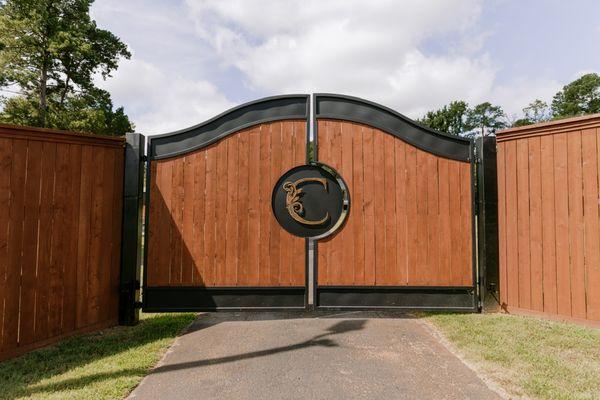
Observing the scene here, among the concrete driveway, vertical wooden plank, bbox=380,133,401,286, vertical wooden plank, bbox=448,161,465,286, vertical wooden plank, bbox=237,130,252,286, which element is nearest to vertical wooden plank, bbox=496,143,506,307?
vertical wooden plank, bbox=448,161,465,286

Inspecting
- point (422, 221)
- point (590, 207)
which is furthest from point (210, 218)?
point (590, 207)

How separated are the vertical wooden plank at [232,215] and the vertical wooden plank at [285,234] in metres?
0.59

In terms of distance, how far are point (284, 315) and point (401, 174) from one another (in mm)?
2541

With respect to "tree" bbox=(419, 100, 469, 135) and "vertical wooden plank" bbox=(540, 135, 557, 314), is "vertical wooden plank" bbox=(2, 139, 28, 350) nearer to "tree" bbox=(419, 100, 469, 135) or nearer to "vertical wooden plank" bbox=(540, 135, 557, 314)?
"vertical wooden plank" bbox=(540, 135, 557, 314)

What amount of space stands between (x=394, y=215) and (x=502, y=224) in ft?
4.79

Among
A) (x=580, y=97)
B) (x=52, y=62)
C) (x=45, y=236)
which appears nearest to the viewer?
(x=45, y=236)

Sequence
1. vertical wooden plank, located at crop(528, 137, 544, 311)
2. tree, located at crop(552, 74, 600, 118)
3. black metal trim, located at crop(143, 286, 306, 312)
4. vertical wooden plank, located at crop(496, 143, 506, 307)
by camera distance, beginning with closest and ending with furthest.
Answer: vertical wooden plank, located at crop(528, 137, 544, 311), black metal trim, located at crop(143, 286, 306, 312), vertical wooden plank, located at crop(496, 143, 506, 307), tree, located at crop(552, 74, 600, 118)

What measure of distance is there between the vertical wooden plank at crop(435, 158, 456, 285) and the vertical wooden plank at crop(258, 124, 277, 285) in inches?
88.8

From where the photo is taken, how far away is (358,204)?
4.28 metres

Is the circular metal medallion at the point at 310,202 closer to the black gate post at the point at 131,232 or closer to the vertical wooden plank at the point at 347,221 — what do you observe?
the vertical wooden plank at the point at 347,221

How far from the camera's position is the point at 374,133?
4328 millimetres

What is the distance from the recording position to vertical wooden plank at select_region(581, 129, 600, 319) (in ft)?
12.3

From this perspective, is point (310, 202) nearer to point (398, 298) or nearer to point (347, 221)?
point (347, 221)

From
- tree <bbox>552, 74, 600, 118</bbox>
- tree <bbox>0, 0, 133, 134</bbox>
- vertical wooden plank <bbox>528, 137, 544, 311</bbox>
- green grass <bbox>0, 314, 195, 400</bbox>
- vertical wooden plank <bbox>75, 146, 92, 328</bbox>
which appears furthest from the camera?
tree <bbox>552, 74, 600, 118</bbox>
